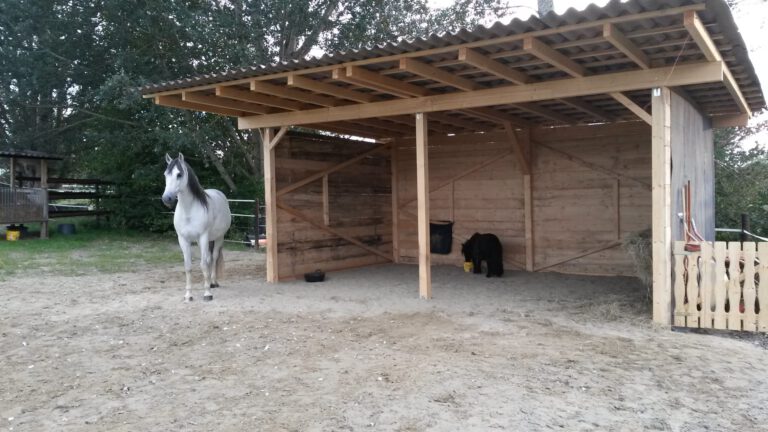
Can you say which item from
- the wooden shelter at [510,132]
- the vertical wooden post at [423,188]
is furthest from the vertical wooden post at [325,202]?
the vertical wooden post at [423,188]

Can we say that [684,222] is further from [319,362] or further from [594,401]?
[319,362]

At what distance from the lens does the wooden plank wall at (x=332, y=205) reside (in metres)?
8.11

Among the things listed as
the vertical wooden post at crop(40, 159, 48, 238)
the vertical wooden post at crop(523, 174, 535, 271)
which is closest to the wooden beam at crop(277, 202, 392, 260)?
the vertical wooden post at crop(523, 174, 535, 271)

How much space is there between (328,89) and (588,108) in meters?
3.32

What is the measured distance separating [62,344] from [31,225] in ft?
42.4

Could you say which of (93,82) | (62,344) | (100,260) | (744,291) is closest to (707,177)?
(744,291)

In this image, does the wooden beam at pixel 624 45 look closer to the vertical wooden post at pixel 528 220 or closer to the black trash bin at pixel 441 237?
the vertical wooden post at pixel 528 220

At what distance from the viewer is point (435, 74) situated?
5.43m

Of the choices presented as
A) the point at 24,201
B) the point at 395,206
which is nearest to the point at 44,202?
the point at 24,201

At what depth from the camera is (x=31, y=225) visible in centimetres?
1538

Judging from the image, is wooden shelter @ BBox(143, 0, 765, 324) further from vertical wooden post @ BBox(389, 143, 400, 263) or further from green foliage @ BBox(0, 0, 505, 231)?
green foliage @ BBox(0, 0, 505, 231)

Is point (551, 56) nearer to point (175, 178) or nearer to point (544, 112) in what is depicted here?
point (544, 112)

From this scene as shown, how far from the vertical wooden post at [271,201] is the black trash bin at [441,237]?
2930 millimetres

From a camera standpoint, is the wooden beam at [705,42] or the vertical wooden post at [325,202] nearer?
the wooden beam at [705,42]
